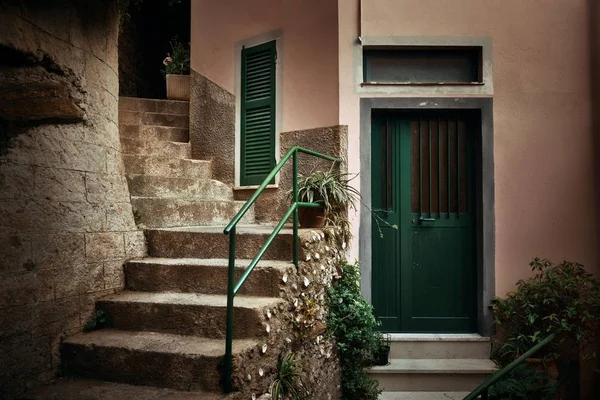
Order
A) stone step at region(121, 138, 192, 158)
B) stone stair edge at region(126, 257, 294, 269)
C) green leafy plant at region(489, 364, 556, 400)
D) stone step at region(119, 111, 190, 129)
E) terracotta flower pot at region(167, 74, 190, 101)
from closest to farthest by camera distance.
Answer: stone stair edge at region(126, 257, 294, 269) → green leafy plant at region(489, 364, 556, 400) → stone step at region(121, 138, 192, 158) → stone step at region(119, 111, 190, 129) → terracotta flower pot at region(167, 74, 190, 101)

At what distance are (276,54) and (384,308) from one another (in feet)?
10.5

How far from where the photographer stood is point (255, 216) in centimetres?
531

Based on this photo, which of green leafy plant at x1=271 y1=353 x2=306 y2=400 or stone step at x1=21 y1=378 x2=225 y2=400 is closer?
stone step at x1=21 y1=378 x2=225 y2=400

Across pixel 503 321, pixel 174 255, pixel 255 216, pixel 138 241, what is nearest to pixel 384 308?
pixel 503 321

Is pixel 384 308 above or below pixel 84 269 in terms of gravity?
below

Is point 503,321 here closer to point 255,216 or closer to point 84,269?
point 255,216

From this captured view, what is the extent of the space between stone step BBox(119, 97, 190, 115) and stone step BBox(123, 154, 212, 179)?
1056mm

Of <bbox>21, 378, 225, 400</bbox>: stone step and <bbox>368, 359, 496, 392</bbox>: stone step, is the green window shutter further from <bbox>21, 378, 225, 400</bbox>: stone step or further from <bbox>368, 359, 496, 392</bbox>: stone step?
<bbox>21, 378, 225, 400</bbox>: stone step

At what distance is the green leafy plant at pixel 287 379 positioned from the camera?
3020 millimetres

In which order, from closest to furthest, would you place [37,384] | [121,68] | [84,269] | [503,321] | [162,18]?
[37,384], [84,269], [503,321], [121,68], [162,18]

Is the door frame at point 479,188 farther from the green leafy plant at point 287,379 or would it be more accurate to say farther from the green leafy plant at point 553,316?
the green leafy plant at point 287,379

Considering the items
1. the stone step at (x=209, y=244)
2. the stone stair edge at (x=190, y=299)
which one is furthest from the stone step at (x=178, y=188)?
the stone stair edge at (x=190, y=299)

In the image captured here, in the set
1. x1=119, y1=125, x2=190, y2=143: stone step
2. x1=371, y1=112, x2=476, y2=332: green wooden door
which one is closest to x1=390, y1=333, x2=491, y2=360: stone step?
x1=371, y1=112, x2=476, y2=332: green wooden door

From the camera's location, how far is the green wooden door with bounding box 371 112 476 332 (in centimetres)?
494
